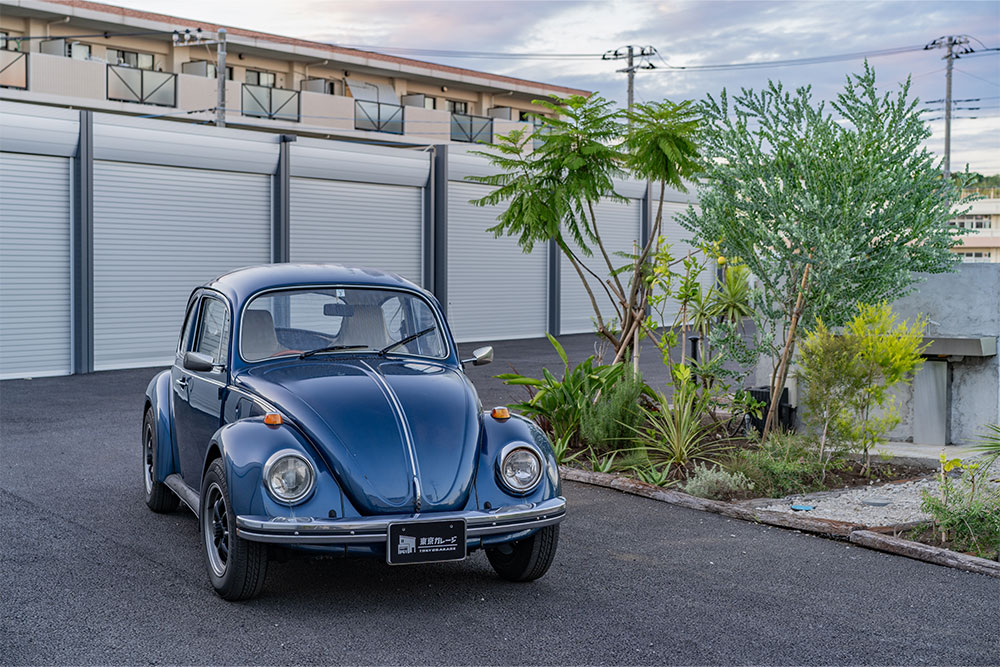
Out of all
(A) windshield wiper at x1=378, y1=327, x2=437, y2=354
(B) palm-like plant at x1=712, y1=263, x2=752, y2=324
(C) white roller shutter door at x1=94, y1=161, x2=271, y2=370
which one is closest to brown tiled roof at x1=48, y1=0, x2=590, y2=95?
(C) white roller shutter door at x1=94, y1=161, x2=271, y2=370

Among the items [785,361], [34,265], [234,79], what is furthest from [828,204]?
[234,79]

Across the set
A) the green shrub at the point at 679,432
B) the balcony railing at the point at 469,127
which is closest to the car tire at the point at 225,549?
the green shrub at the point at 679,432

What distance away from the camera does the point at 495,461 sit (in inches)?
→ 223

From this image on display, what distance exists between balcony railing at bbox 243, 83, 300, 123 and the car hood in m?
29.2

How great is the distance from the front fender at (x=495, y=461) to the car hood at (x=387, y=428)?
84mm

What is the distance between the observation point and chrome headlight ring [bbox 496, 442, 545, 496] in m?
5.62

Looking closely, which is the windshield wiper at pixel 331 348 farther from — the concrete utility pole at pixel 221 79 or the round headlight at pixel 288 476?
the concrete utility pole at pixel 221 79

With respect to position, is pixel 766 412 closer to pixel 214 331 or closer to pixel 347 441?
pixel 214 331

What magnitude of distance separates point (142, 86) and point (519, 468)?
28.3 meters

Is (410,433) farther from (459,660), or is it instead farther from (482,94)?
(482,94)

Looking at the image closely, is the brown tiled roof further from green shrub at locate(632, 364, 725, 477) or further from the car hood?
the car hood

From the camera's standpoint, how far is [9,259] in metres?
17.5

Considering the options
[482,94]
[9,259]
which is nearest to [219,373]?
[9,259]

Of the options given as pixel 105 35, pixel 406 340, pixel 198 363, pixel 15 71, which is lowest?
pixel 198 363
